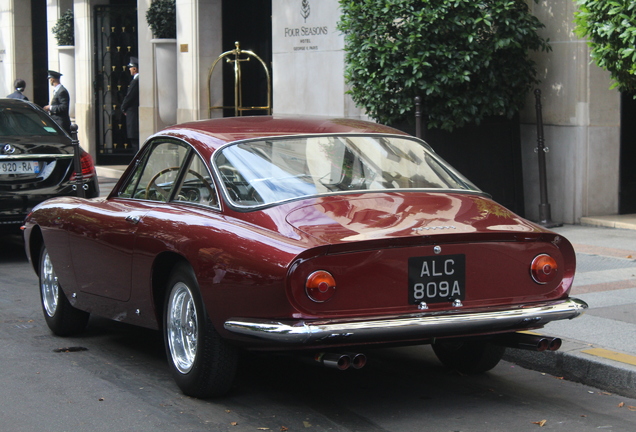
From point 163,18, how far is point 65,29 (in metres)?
6.47

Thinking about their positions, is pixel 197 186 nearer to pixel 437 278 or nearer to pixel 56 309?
pixel 437 278

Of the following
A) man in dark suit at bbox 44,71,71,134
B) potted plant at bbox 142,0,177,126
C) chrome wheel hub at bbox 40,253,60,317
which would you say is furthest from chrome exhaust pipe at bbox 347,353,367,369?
man in dark suit at bbox 44,71,71,134

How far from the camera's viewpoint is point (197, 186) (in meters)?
5.66

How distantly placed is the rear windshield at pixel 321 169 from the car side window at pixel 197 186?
106 millimetres

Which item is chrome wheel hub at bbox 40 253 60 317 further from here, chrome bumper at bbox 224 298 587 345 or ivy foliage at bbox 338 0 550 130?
ivy foliage at bbox 338 0 550 130

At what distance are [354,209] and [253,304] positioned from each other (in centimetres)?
76

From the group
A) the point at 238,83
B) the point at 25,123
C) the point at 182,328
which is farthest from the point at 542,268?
the point at 238,83

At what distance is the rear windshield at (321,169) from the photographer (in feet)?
17.4

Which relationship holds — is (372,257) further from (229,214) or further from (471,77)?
(471,77)

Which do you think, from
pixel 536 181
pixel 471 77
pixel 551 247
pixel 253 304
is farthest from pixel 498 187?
pixel 253 304

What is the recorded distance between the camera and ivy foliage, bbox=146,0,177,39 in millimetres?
19500

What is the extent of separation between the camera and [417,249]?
188 inches

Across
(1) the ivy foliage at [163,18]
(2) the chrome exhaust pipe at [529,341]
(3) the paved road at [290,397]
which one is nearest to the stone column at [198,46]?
(1) the ivy foliage at [163,18]

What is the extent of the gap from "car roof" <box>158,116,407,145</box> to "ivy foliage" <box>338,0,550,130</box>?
5150 millimetres
